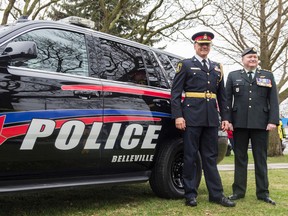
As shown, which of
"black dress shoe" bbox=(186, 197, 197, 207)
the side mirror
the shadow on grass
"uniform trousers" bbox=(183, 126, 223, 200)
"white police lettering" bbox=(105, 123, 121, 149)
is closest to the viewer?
the side mirror

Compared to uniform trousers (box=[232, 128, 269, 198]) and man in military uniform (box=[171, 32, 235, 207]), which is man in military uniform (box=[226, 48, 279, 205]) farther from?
man in military uniform (box=[171, 32, 235, 207])

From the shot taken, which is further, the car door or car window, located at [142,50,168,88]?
car window, located at [142,50,168,88]

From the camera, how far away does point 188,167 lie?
13.8ft

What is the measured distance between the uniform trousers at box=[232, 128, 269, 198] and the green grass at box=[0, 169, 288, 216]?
6.5 inches

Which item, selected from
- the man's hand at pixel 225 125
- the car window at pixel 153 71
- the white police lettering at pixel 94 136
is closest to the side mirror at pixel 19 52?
the white police lettering at pixel 94 136

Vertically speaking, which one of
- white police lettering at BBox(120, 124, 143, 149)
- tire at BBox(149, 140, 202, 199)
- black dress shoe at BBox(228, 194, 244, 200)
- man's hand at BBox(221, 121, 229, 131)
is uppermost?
man's hand at BBox(221, 121, 229, 131)

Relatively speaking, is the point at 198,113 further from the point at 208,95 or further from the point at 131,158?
the point at 131,158

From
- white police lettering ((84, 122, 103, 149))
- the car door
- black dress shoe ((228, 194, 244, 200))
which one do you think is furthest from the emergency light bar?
black dress shoe ((228, 194, 244, 200))

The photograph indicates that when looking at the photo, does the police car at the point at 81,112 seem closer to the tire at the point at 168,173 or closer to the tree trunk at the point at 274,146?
the tire at the point at 168,173

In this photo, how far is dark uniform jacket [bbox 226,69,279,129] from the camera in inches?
178

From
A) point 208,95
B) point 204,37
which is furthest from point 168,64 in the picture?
point 208,95

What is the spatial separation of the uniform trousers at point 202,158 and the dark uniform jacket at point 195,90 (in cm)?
12

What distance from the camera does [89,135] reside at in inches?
138

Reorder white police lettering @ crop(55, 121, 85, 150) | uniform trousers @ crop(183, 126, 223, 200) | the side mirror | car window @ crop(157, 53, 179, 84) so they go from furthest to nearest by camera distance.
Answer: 1. car window @ crop(157, 53, 179, 84)
2. uniform trousers @ crop(183, 126, 223, 200)
3. white police lettering @ crop(55, 121, 85, 150)
4. the side mirror
